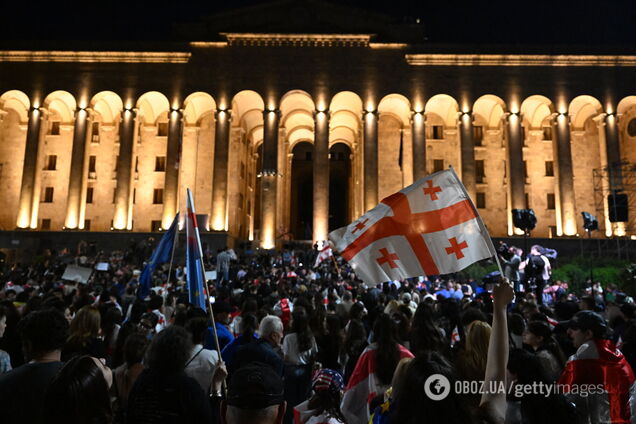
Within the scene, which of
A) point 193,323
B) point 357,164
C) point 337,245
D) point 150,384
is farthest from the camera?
point 357,164

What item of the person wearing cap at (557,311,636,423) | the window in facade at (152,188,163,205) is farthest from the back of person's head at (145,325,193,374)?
the window in facade at (152,188,163,205)

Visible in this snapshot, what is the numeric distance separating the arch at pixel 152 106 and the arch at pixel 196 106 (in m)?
1.57

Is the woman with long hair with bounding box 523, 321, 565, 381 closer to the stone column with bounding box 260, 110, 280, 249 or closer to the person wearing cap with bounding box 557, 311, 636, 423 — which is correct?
the person wearing cap with bounding box 557, 311, 636, 423

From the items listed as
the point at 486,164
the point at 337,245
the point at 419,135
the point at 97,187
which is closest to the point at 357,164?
the point at 419,135

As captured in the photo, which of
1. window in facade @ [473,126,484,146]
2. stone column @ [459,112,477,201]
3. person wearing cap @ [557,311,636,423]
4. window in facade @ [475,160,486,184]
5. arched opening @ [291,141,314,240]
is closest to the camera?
person wearing cap @ [557,311,636,423]

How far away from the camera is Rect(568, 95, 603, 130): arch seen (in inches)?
1438

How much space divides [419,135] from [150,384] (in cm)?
3495

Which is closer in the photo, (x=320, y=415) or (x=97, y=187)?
(x=320, y=415)

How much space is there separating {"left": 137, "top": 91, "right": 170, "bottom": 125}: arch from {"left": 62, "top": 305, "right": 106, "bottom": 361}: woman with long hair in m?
34.5

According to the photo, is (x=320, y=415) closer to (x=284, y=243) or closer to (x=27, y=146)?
(x=284, y=243)

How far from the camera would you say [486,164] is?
134ft

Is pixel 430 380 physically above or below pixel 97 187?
below

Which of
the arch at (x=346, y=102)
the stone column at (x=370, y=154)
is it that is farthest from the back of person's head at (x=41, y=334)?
the arch at (x=346, y=102)

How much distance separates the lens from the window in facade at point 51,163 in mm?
40125
